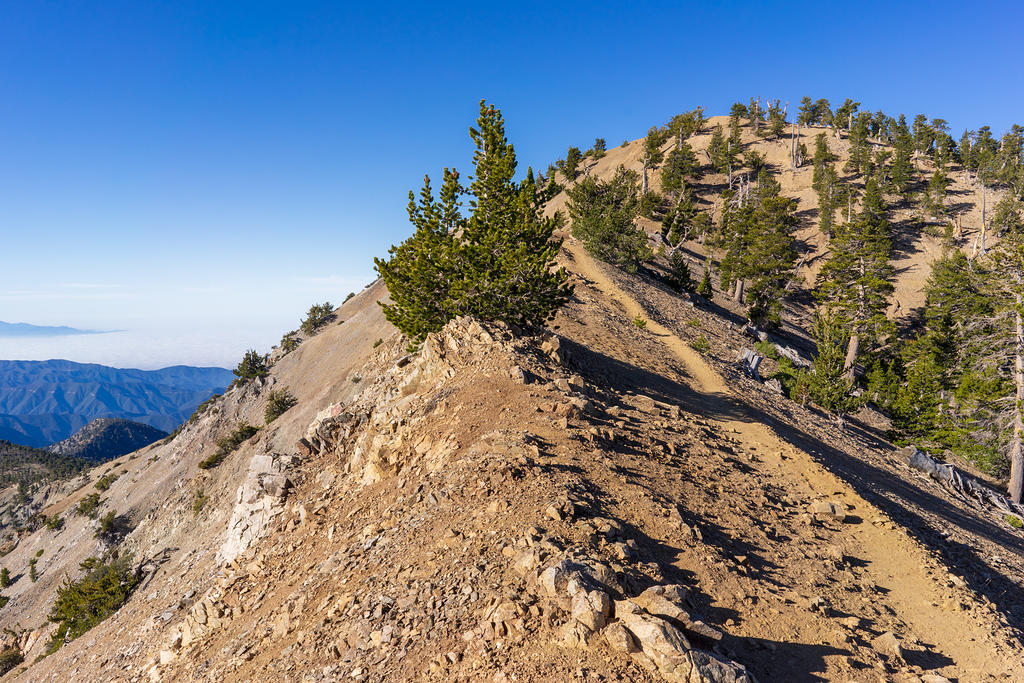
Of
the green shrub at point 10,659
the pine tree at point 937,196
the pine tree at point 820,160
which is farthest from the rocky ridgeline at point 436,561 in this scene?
the pine tree at point 820,160

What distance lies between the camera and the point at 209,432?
59.4 meters

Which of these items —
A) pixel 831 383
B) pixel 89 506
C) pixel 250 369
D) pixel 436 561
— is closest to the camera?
pixel 436 561

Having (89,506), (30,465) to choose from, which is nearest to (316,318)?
(89,506)

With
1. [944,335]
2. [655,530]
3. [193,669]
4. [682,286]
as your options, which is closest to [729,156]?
[682,286]

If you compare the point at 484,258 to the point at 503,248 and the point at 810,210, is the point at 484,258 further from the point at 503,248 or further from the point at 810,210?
the point at 810,210

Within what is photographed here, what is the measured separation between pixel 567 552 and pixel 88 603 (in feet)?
125

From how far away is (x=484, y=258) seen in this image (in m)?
24.5

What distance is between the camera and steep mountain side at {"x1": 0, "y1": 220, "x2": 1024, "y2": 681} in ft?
27.8

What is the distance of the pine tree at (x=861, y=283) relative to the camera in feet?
148

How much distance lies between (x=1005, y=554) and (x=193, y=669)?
3001 centimetres

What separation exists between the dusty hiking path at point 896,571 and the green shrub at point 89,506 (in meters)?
67.4

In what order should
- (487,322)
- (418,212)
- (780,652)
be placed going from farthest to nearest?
(418,212)
(487,322)
(780,652)

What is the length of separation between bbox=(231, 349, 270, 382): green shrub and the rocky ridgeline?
182 feet

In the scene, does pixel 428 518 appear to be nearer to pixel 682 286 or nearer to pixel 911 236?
pixel 682 286
